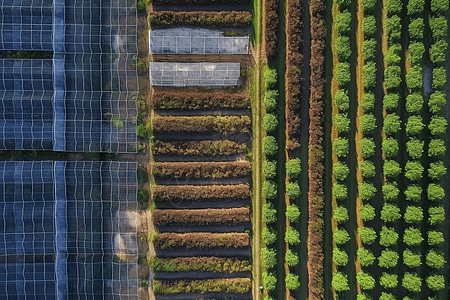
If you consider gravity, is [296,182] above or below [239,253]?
above

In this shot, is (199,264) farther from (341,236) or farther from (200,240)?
(341,236)

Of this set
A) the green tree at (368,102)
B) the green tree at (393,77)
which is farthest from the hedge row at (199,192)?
the green tree at (393,77)

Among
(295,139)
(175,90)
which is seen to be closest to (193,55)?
(175,90)

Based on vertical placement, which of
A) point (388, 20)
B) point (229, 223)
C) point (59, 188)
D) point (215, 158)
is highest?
point (388, 20)

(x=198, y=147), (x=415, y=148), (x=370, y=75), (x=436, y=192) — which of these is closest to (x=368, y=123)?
(x=370, y=75)

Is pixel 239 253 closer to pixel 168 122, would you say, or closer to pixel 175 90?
pixel 168 122

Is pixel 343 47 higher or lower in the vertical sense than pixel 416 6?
lower

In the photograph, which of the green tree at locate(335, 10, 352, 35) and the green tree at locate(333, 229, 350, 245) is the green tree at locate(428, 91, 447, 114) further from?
the green tree at locate(333, 229, 350, 245)

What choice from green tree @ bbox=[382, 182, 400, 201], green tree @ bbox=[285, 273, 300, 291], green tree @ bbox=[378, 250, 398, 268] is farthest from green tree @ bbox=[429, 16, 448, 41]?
green tree @ bbox=[285, 273, 300, 291]
